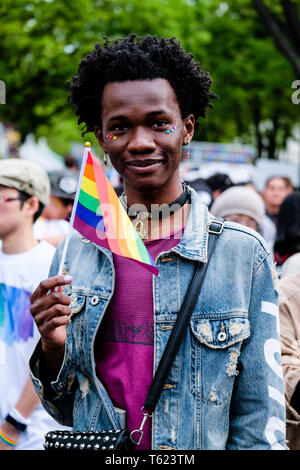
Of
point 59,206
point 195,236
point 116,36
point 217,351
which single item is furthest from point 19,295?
point 116,36

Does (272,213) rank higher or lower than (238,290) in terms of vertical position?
higher

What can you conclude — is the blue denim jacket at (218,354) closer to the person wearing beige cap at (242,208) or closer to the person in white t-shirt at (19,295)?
the person in white t-shirt at (19,295)

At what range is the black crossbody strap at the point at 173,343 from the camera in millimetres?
2113

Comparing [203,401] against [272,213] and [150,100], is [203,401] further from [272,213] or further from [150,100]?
A: [272,213]

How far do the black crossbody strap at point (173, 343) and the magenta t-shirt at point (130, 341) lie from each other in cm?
6

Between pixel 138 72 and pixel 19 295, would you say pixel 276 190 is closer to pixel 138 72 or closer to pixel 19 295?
pixel 19 295

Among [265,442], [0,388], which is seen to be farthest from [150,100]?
[0,388]

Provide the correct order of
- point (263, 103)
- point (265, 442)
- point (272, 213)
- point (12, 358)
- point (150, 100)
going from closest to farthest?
point (265, 442) → point (150, 100) → point (12, 358) → point (272, 213) → point (263, 103)

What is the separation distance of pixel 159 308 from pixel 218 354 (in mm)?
254

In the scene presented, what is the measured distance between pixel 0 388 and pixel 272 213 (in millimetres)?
6753

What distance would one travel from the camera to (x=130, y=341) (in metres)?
2.23

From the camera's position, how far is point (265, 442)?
2.09m

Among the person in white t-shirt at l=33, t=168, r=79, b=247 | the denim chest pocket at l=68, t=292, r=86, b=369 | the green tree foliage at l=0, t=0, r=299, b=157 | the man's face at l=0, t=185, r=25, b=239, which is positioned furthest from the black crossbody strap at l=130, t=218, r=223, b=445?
the green tree foliage at l=0, t=0, r=299, b=157

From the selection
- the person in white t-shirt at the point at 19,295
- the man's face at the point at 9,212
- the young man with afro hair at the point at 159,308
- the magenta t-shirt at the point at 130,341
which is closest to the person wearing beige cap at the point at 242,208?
the person in white t-shirt at the point at 19,295
